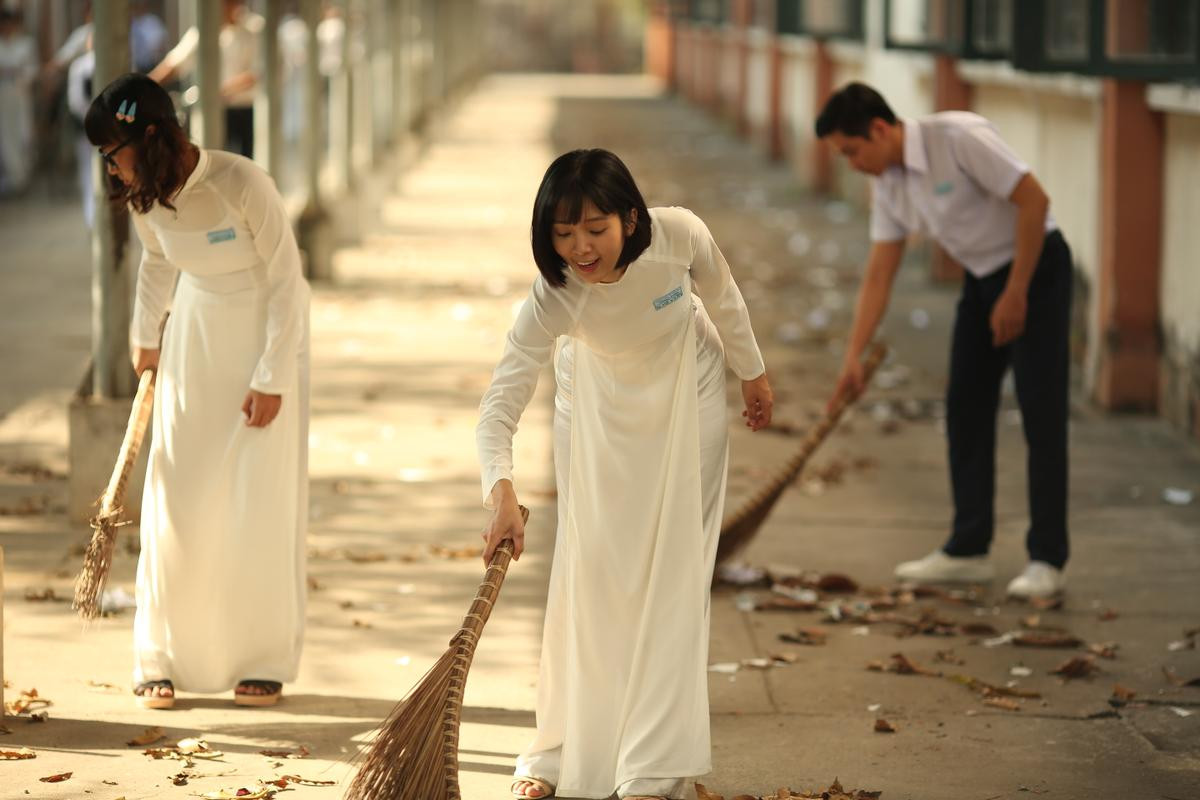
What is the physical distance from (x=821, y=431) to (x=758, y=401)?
233 cm

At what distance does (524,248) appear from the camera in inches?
714

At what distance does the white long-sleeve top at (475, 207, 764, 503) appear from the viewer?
452cm

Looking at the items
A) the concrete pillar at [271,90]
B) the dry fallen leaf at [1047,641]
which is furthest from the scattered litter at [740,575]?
the concrete pillar at [271,90]

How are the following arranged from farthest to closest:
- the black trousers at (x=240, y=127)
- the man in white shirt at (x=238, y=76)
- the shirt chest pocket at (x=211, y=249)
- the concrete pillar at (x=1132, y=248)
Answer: the black trousers at (x=240, y=127) < the man in white shirt at (x=238, y=76) < the concrete pillar at (x=1132, y=248) < the shirt chest pocket at (x=211, y=249)

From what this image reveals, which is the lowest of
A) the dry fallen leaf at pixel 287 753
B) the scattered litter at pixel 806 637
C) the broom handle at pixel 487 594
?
the scattered litter at pixel 806 637

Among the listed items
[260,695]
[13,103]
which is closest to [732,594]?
[260,695]

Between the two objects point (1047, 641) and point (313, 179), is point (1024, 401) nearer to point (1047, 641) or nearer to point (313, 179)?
point (1047, 641)

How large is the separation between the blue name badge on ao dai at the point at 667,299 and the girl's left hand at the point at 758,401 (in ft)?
1.35

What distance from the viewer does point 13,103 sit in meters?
21.6

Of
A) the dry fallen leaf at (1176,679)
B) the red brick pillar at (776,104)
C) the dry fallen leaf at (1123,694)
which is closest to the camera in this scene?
the dry fallen leaf at (1123,694)

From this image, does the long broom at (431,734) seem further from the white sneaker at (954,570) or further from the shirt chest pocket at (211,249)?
the white sneaker at (954,570)

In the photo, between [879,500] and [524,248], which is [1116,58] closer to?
[879,500]

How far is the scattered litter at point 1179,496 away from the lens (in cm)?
839

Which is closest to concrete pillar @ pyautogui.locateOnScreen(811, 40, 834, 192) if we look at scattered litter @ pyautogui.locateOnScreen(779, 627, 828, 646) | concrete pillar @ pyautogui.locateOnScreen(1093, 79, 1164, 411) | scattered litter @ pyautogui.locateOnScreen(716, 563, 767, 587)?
concrete pillar @ pyautogui.locateOnScreen(1093, 79, 1164, 411)
